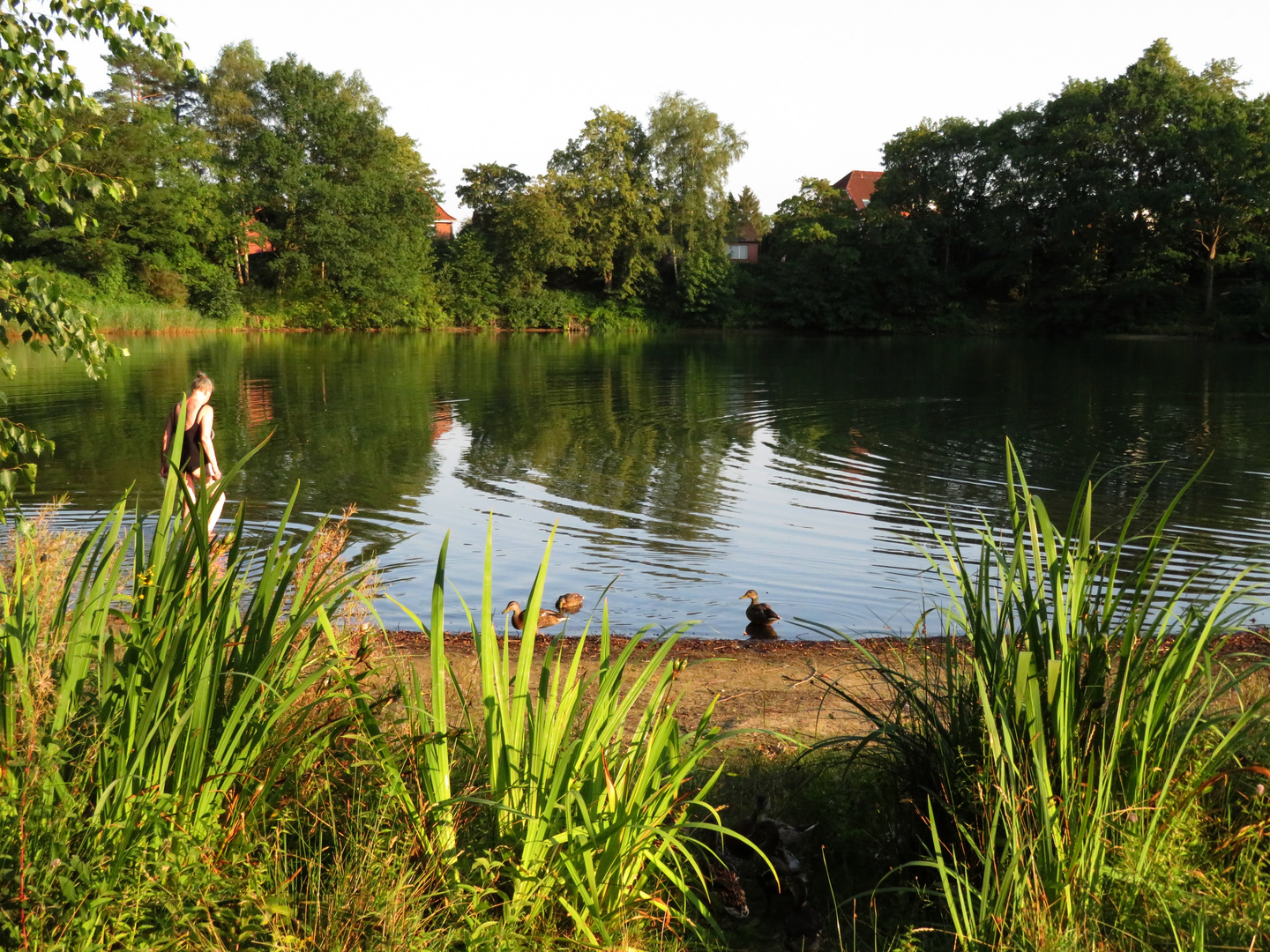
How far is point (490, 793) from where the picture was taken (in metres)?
2.66

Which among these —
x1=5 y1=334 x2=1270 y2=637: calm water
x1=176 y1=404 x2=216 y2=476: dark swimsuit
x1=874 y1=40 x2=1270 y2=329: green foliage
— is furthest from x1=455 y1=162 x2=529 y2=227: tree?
x1=176 y1=404 x2=216 y2=476: dark swimsuit

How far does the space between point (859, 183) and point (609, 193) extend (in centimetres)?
2855

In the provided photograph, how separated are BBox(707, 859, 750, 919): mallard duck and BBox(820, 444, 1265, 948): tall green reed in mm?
569

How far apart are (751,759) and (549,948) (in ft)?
5.90

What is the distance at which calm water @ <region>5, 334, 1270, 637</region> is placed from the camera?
972 centimetres

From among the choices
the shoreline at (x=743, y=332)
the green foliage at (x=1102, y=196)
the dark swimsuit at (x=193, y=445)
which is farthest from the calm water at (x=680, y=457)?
the green foliage at (x=1102, y=196)

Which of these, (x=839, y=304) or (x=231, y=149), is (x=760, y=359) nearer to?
(x=839, y=304)

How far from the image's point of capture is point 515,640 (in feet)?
22.7

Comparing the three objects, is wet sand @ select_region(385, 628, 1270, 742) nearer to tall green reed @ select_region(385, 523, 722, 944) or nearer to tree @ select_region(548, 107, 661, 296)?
tall green reed @ select_region(385, 523, 722, 944)

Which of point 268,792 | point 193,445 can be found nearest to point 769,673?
point 268,792

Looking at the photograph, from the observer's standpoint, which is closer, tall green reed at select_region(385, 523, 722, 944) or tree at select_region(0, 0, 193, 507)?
tall green reed at select_region(385, 523, 722, 944)

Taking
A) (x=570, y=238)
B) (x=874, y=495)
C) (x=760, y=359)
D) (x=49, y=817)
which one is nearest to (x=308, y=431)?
(x=874, y=495)

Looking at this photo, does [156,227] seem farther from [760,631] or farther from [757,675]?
[757,675]

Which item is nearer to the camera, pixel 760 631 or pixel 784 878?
pixel 784 878
